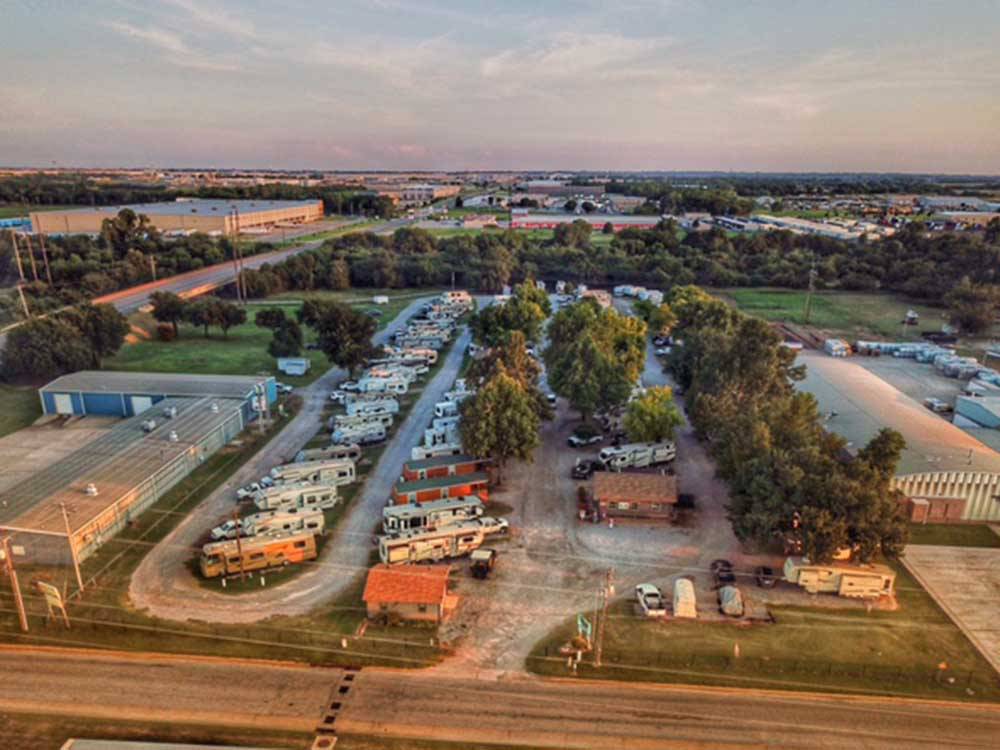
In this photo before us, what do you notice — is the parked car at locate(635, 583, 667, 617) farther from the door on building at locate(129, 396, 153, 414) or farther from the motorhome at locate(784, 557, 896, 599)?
the door on building at locate(129, 396, 153, 414)

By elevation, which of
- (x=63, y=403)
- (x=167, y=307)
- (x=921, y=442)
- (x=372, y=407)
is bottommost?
(x=63, y=403)

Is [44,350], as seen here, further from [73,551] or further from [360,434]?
[73,551]

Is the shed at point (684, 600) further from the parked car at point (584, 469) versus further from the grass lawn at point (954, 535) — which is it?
the grass lawn at point (954, 535)

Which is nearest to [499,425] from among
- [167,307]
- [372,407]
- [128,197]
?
[372,407]

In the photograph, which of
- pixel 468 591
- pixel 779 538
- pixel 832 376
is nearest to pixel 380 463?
pixel 468 591

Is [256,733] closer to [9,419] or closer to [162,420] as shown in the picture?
[162,420]

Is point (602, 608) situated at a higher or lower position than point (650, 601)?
lower

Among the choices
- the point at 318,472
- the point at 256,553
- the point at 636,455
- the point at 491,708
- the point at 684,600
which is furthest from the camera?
the point at 636,455
